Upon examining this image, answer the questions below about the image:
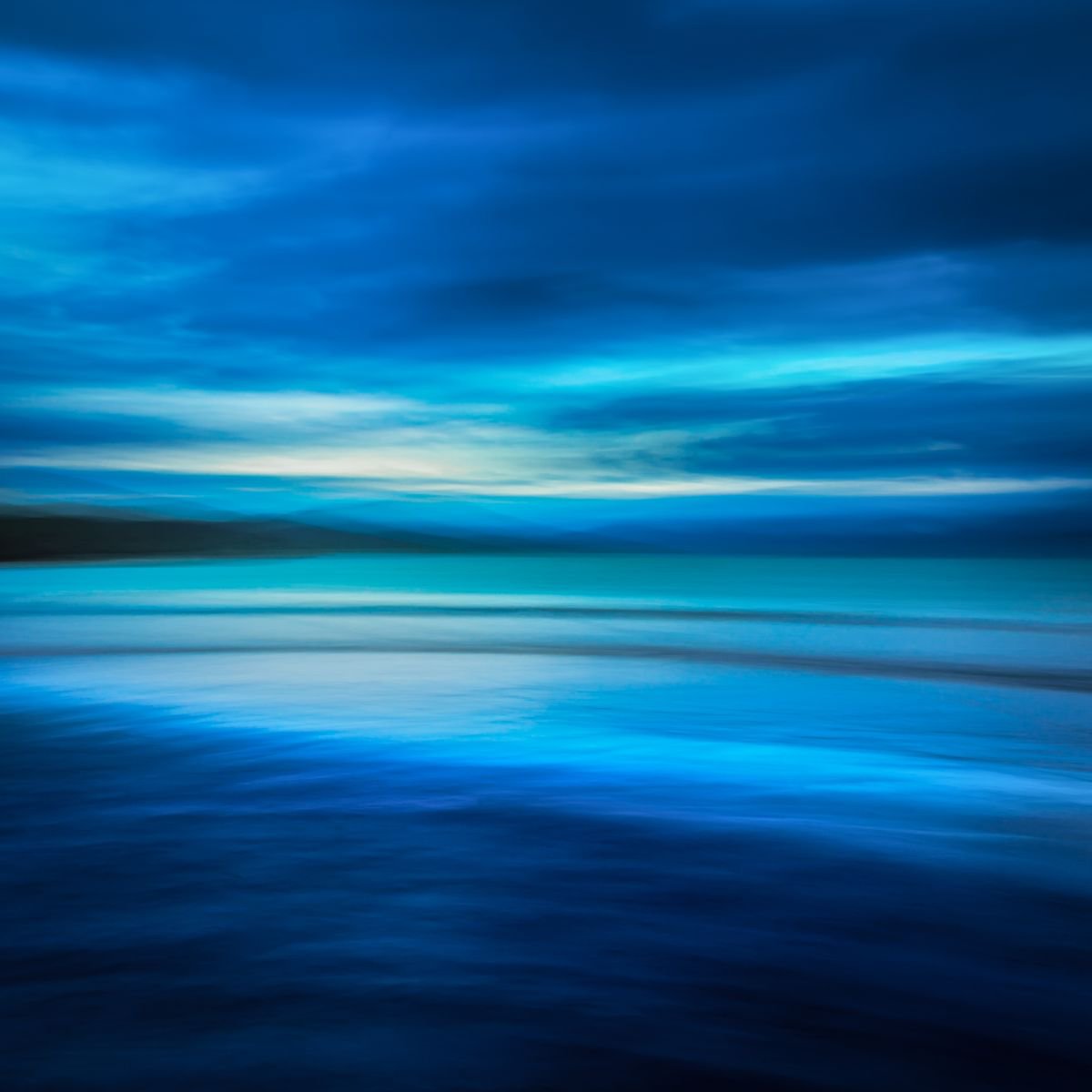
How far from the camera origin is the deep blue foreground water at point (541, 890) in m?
3.80

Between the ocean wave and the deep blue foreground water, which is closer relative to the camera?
the deep blue foreground water

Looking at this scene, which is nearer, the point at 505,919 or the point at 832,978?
the point at 832,978

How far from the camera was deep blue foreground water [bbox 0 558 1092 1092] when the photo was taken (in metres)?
3.80

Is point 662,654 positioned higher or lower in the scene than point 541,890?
higher

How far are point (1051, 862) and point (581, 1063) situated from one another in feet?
11.2

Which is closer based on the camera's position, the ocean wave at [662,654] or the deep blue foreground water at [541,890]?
the deep blue foreground water at [541,890]

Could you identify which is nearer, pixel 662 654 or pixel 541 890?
pixel 541 890

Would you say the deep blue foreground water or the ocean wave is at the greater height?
the ocean wave

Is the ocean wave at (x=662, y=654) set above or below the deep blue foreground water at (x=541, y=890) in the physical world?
above

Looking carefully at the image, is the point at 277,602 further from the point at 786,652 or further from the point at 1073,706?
the point at 1073,706

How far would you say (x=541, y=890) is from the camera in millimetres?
5445

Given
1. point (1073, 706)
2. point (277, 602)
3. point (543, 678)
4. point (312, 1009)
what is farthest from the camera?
point (277, 602)

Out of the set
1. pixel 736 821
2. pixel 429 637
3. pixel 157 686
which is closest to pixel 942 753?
pixel 736 821

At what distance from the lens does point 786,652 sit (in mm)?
19328
